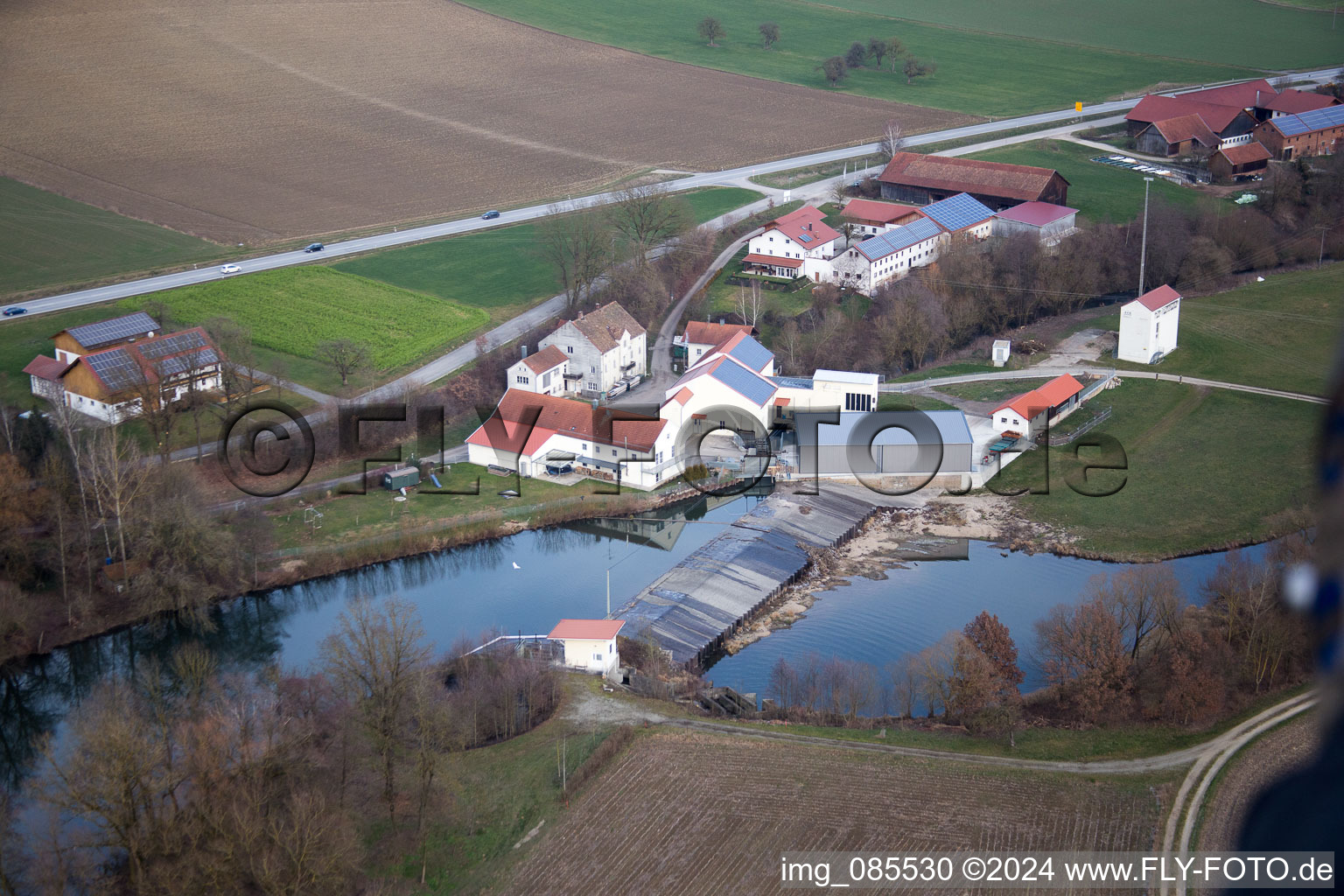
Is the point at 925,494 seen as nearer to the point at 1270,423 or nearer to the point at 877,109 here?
the point at 1270,423

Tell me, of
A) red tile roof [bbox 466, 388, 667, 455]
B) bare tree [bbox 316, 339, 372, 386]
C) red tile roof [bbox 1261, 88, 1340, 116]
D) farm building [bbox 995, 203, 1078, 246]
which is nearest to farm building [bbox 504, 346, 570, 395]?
red tile roof [bbox 466, 388, 667, 455]

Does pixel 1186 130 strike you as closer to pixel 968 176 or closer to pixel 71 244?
pixel 968 176

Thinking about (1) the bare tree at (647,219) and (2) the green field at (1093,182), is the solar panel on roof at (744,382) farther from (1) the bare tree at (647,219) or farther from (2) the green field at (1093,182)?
(2) the green field at (1093,182)

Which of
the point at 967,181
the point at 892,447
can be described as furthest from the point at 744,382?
the point at 967,181

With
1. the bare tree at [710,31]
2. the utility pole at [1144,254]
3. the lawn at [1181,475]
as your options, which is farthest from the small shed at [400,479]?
the bare tree at [710,31]

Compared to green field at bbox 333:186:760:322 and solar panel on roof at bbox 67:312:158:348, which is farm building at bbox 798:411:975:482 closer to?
green field at bbox 333:186:760:322

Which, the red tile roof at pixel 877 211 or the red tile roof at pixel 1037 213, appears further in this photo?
the red tile roof at pixel 877 211
